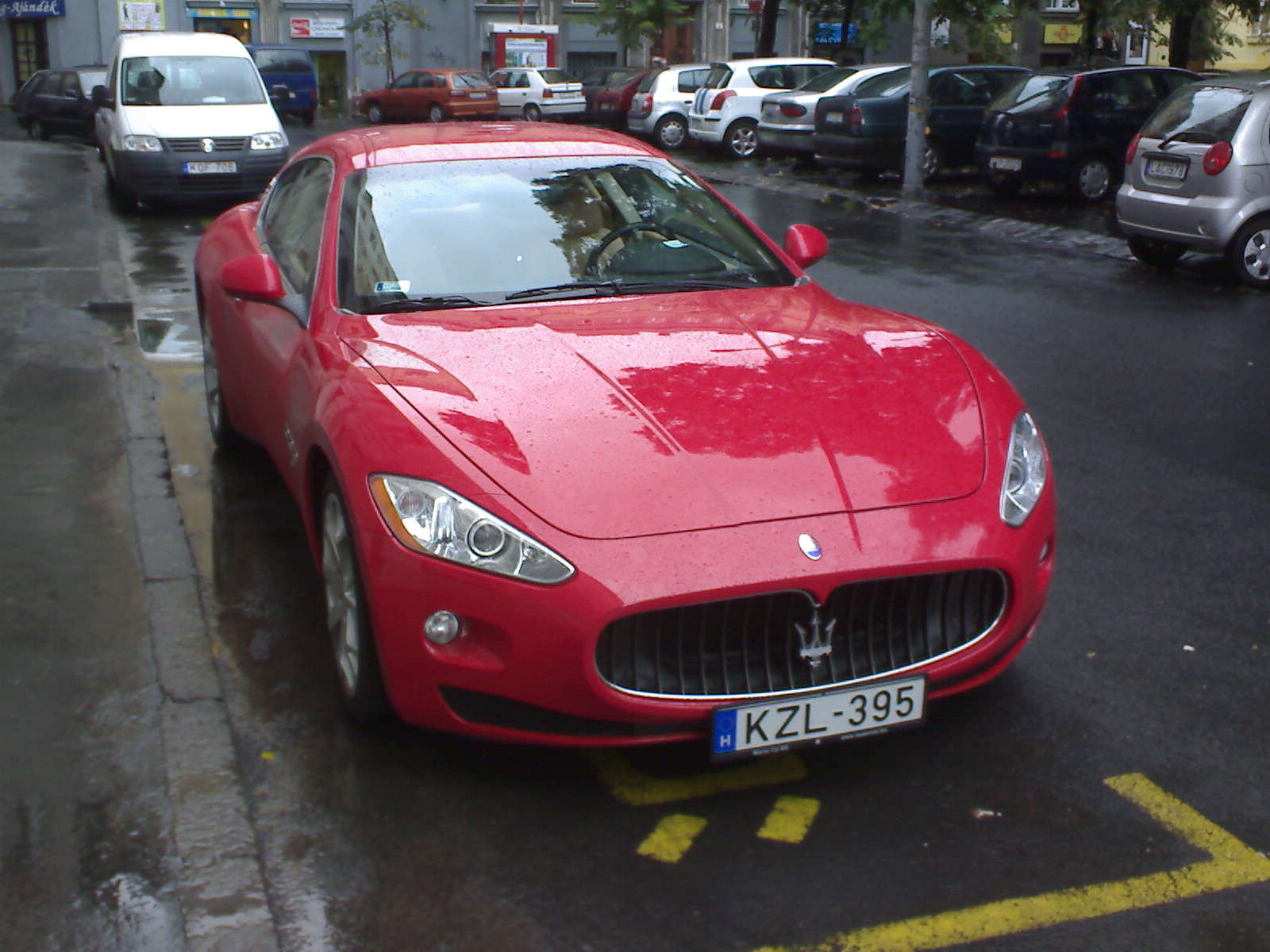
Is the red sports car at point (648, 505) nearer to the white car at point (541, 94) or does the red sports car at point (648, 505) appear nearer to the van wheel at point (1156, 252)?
the van wheel at point (1156, 252)

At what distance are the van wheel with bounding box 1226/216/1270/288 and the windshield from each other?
23.8ft

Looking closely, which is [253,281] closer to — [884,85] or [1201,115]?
[1201,115]

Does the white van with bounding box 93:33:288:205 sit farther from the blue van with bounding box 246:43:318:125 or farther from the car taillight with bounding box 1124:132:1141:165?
the blue van with bounding box 246:43:318:125

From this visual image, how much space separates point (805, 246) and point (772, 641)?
2216 mm

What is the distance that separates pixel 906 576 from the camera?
3.21 metres

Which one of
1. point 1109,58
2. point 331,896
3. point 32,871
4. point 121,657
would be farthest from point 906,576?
point 1109,58

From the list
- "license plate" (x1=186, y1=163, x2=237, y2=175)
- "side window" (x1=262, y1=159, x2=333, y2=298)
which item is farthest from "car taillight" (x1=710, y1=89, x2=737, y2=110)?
"side window" (x1=262, y1=159, x2=333, y2=298)

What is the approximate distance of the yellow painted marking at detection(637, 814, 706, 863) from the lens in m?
3.14

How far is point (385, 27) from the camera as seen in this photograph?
47.3 meters

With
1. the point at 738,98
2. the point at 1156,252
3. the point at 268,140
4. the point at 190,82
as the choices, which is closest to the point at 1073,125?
the point at 1156,252

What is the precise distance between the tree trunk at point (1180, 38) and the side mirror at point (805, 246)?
17856 mm

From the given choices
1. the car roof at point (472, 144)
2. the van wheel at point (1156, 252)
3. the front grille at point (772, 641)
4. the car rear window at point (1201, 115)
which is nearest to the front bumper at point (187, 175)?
the van wheel at point (1156, 252)

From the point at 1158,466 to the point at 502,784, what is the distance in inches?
149

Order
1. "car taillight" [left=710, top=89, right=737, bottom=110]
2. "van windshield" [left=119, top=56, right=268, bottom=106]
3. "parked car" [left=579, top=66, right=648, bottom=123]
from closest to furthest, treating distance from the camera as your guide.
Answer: "van windshield" [left=119, top=56, right=268, bottom=106]
"car taillight" [left=710, top=89, right=737, bottom=110]
"parked car" [left=579, top=66, right=648, bottom=123]
